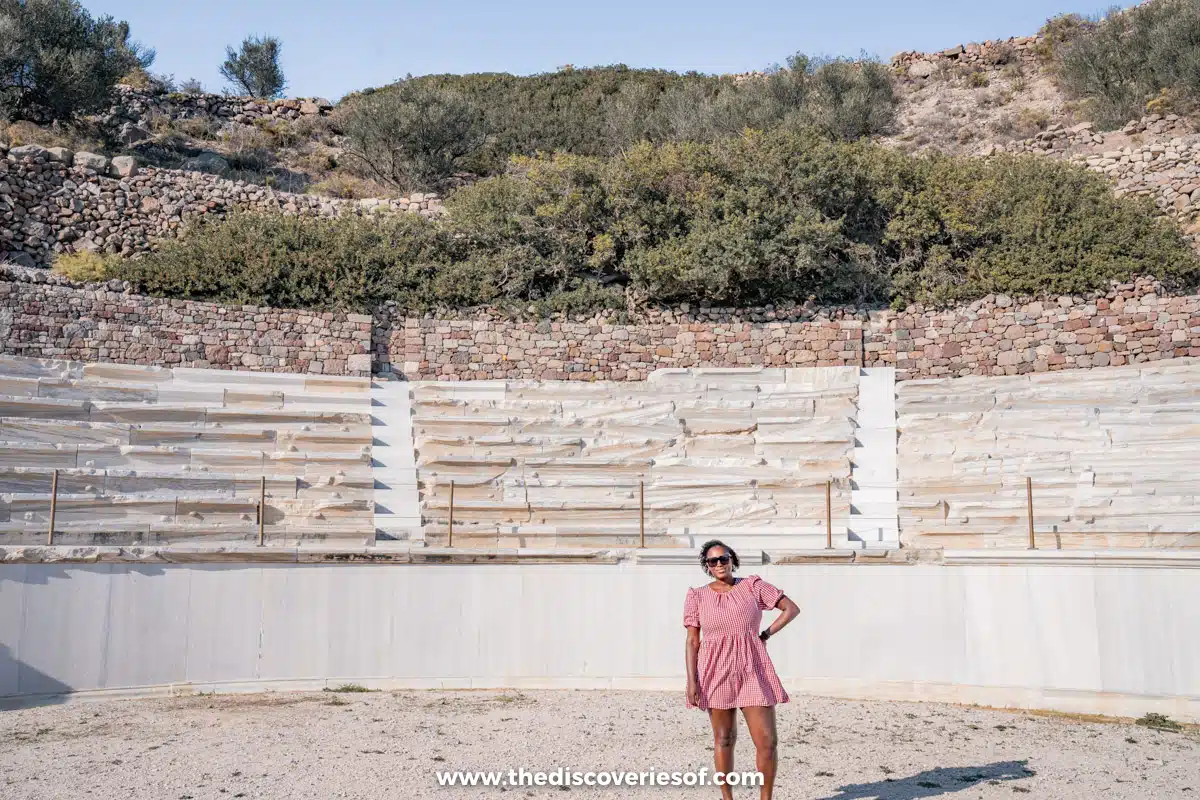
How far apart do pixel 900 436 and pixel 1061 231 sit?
6170mm

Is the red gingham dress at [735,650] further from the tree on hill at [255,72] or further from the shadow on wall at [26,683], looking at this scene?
the tree on hill at [255,72]

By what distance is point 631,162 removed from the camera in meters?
20.4

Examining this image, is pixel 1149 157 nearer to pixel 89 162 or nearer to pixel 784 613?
pixel 89 162

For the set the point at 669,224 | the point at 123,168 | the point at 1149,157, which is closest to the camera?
the point at 669,224

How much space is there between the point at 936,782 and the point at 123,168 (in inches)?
741

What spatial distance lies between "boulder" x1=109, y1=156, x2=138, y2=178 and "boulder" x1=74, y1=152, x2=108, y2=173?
0.56ft

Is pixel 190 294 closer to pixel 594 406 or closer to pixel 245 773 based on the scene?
pixel 594 406

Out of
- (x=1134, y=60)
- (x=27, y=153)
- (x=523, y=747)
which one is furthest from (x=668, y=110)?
(x=523, y=747)

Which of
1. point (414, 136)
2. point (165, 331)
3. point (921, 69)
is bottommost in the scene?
point (165, 331)

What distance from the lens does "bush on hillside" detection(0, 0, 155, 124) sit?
24.1 metres

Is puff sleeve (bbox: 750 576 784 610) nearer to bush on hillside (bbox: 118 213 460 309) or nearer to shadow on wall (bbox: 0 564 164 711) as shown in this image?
shadow on wall (bbox: 0 564 164 711)

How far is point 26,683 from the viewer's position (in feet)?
29.1

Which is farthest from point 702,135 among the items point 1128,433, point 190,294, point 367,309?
point 1128,433

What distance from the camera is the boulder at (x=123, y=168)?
68.3 feet
